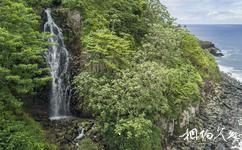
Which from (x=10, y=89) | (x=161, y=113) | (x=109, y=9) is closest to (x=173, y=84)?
(x=161, y=113)

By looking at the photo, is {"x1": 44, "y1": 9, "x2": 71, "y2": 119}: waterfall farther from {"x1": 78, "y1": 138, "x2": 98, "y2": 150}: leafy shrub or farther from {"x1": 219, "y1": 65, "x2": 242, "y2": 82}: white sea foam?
{"x1": 219, "y1": 65, "x2": 242, "y2": 82}: white sea foam

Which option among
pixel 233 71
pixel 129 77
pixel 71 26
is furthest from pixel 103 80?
pixel 233 71

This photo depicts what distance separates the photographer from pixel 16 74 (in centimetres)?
1681

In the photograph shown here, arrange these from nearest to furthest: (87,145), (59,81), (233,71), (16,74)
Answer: (16,74)
(87,145)
(59,81)
(233,71)

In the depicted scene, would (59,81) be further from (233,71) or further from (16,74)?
(233,71)

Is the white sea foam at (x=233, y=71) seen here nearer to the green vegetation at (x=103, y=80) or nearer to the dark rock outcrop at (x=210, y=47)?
the dark rock outcrop at (x=210, y=47)

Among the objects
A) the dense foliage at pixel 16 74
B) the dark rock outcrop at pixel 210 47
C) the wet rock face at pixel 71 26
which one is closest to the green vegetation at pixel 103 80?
the dense foliage at pixel 16 74

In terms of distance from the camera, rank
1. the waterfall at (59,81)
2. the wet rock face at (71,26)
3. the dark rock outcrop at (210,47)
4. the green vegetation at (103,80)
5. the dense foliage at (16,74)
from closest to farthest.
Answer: the dense foliage at (16,74) → the green vegetation at (103,80) → the waterfall at (59,81) → the wet rock face at (71,26) → the dark rock outcrop at (210,47)

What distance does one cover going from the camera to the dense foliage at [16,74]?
16141 mm

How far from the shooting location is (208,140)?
938 inches

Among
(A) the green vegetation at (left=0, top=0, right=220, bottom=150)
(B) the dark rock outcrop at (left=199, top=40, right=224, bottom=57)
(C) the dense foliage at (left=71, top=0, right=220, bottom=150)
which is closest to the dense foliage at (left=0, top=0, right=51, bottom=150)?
(A) the green vegetation at (left=0, top=0, right=220, bottom=150)

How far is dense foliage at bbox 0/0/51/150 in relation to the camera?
1614cm

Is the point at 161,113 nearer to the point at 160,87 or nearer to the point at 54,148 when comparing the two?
the point at 160,87

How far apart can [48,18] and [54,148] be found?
8652mm
